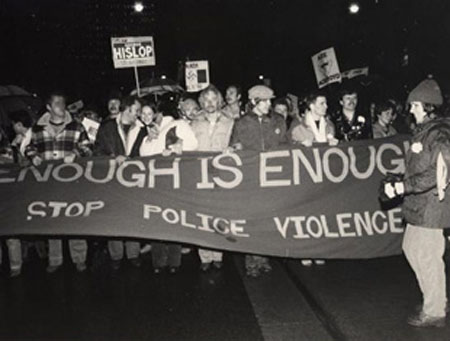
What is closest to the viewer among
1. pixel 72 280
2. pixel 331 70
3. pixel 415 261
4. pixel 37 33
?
pixel 415 261

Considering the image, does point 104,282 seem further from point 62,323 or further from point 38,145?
point 38,145

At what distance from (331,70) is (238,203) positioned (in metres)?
7.31

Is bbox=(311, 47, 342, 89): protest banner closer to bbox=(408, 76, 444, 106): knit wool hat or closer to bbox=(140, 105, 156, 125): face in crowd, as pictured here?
bbox=(140, 105, 156, 125): face in crowd

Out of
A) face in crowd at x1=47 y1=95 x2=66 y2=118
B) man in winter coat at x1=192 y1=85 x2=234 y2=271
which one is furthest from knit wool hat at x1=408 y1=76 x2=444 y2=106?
face in crowd at x1=47 y1=95 x2=66 y2=118

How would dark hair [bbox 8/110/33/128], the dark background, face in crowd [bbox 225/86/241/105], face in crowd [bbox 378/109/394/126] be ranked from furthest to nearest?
the dark background, face in crowd [bbox 225/86/241/105], dark hair [bbox 8/110/33/128], face in crowd [bbox 378/109/394/126]

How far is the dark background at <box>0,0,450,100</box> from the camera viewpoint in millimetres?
26578

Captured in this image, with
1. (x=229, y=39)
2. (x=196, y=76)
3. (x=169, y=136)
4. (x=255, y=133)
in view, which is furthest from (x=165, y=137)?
(x=229, y=39)

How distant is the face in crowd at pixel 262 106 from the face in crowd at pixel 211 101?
1.72 ft

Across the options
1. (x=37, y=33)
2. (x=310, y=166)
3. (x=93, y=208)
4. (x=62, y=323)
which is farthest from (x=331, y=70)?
(x=37, y=33)

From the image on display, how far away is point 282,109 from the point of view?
365 inches

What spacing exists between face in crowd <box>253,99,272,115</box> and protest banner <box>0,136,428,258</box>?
1.61 feet

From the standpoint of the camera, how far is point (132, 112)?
7.51m

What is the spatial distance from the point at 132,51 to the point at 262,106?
5.67 metres

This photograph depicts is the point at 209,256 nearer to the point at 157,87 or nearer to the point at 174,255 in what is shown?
the point at 174,255
